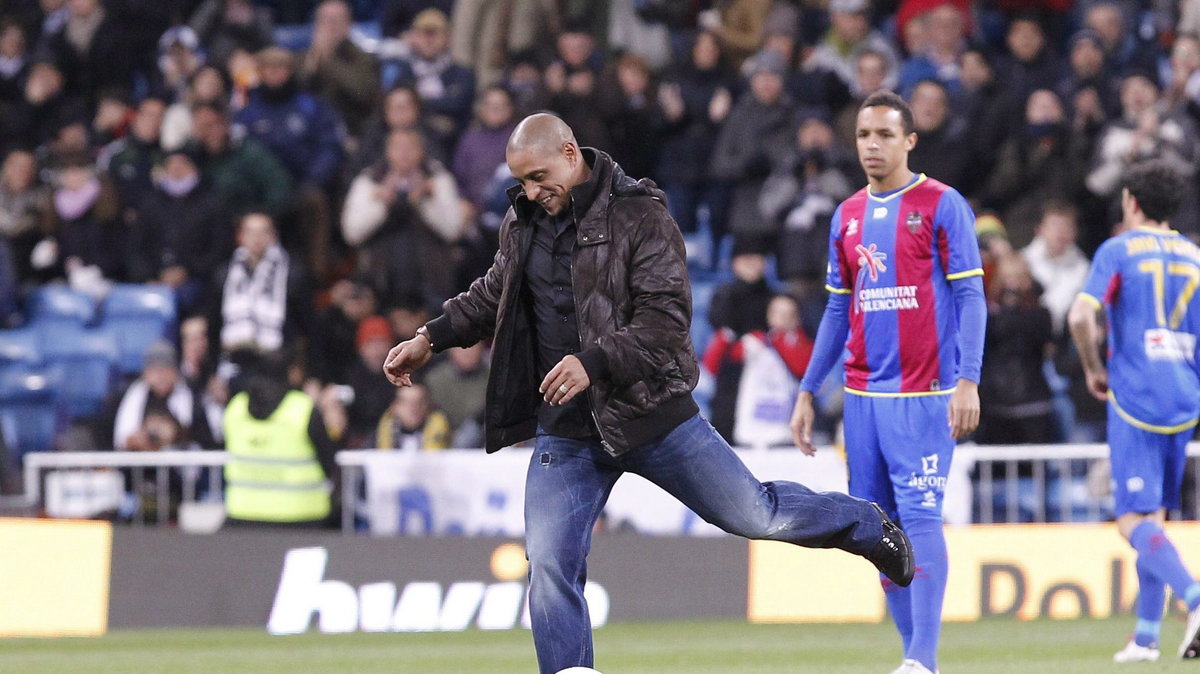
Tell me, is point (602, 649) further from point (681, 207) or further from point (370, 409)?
point (681, 207)

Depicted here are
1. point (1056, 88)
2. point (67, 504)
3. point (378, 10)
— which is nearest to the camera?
point (67, 504)

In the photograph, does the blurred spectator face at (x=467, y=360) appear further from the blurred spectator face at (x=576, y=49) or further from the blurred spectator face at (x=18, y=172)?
the blurred spectator face at (x=18, y=172)

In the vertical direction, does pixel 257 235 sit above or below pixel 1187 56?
below

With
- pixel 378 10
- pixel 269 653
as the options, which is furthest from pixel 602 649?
pixel 378 10

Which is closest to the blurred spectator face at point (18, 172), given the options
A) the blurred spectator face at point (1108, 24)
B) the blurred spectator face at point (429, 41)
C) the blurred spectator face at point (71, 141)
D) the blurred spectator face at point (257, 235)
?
the blurred spectator face at point (71, 141)

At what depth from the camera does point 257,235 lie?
16000mm

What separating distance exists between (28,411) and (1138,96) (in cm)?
981

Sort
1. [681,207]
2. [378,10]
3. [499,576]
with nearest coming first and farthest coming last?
[499,576], [681,207], [378,10]

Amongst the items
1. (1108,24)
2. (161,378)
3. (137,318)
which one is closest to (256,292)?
(161,378)

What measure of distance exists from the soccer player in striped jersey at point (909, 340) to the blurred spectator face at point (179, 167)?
387 inches

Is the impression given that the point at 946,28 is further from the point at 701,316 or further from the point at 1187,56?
the point at 701,316

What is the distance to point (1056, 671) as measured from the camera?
356 inches

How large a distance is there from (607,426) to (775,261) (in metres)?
9.95

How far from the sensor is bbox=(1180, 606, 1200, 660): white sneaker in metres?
9.24
